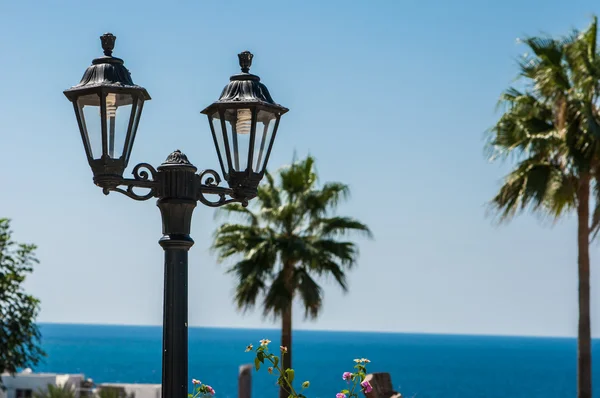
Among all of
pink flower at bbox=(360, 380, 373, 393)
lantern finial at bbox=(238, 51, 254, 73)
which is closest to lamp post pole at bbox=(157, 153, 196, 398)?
lantern finial at bbox=(238, 51, 254, 73)

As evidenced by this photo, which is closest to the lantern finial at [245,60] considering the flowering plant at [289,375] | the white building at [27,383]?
the flowering plant at [289,375]

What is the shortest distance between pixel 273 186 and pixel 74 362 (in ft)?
445

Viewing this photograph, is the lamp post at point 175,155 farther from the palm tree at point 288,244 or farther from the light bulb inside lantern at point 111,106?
the palm tree at point 288,244

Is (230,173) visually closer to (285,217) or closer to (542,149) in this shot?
(542,149)

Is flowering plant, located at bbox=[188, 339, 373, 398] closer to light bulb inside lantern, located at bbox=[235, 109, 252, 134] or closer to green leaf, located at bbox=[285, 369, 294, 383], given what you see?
green leaf, located at bbox=[285, 369, 294, 383]

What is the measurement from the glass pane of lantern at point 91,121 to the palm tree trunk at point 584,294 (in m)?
13.0

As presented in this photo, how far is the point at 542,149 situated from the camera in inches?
699

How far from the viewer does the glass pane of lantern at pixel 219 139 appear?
5961 mm

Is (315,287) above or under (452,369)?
above

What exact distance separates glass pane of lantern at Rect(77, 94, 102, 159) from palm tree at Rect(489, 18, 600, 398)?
12.9 m

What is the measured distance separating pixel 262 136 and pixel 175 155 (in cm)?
53

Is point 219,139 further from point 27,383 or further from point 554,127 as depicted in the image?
point 27,383

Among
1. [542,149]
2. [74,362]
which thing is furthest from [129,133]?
[74,362]

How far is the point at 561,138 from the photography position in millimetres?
17484
